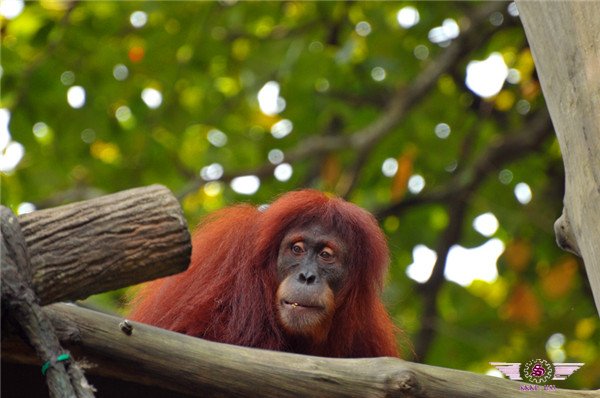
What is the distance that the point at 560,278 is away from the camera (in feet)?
25.2

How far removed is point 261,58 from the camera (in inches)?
289

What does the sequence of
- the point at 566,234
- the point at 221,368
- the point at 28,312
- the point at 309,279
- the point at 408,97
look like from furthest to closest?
the point at 408,97 → the point at 309,279 → the point at 566,234 → the point at 221,368 → the point at 28,312

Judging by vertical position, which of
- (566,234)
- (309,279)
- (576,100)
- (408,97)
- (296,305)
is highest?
(408,97)

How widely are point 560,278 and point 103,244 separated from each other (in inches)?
230

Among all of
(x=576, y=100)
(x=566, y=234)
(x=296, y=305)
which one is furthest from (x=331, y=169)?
(x=576, y=100)

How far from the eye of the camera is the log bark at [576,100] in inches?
117

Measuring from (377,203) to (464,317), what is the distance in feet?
3.76

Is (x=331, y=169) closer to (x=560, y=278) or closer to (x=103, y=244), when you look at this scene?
(x=560, y=278)

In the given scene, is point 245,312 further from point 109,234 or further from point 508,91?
point 508,91

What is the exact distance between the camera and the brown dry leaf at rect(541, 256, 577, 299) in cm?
766

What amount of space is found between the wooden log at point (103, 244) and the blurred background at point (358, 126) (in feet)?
15.4

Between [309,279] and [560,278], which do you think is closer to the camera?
[309,279]

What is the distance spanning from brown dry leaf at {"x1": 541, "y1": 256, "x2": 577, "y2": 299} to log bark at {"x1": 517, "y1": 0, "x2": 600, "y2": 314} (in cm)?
454

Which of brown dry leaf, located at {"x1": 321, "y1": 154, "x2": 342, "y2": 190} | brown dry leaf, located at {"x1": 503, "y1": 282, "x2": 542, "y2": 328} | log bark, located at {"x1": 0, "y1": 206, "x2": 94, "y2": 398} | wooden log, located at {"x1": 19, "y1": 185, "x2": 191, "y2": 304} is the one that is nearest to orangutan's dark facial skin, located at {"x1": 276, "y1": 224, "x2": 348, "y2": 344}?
wooden log, located at {"x1": 19, "y1": 185, "x2": 191, "y2": 304}
